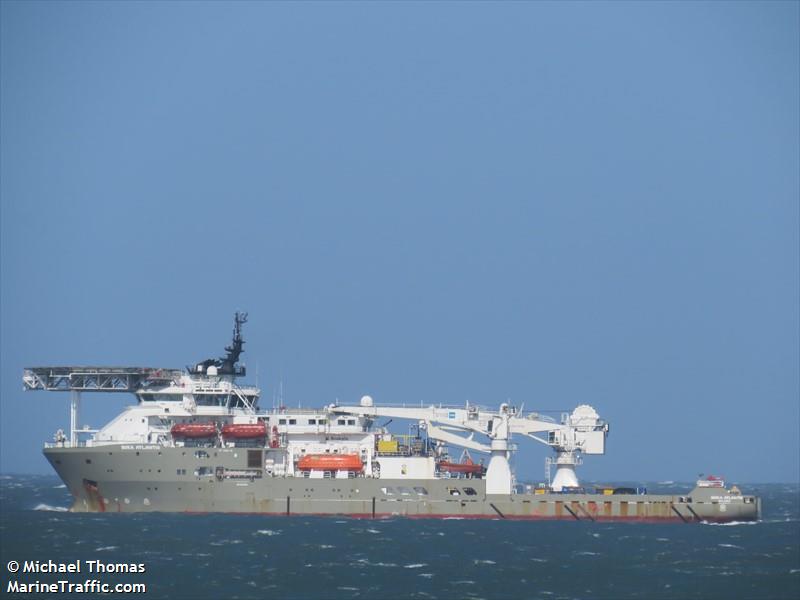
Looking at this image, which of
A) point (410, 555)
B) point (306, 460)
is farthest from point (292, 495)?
point (410, 555)

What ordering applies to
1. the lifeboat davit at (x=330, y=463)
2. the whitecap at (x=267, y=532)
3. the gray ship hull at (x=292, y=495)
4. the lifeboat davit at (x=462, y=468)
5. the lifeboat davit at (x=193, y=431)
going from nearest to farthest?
the whitecap at (x=267, y=532) < the gray ship hull at (x=292, y=495) < the lifeboat davit at (x=193, y=431) < the lifeboat davit at (x=330, y=463) < the lifeboat davit at (x=462, y=468)

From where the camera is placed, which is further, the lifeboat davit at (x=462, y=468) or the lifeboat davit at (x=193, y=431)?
the lifeboat davit at (x=462, y=468)

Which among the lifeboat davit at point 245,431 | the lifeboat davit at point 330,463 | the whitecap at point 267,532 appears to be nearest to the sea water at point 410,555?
the whitecap at point 267,532

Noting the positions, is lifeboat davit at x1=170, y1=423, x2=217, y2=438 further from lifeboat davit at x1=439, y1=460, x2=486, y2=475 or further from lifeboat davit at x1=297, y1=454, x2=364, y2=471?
lifeboat davit at x1=439, y1=460, x2=486, y2=475

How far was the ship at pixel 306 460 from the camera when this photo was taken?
69.0 metres

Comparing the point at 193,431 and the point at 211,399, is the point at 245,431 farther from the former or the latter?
the point at 211,399

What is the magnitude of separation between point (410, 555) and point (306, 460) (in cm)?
1460

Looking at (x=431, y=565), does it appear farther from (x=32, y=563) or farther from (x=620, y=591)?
(x=32, y=563)

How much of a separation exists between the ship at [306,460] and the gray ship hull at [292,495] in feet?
0.16

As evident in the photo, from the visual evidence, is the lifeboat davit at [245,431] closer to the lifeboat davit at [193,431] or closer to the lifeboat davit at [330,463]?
the lifeboat davit at [193,431]

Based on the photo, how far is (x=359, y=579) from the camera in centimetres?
5012

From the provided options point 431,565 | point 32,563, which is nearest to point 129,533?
point 32,563

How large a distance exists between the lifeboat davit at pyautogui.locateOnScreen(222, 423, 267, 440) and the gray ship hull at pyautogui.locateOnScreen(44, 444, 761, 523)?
0.69 m

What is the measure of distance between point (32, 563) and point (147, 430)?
18763mm
